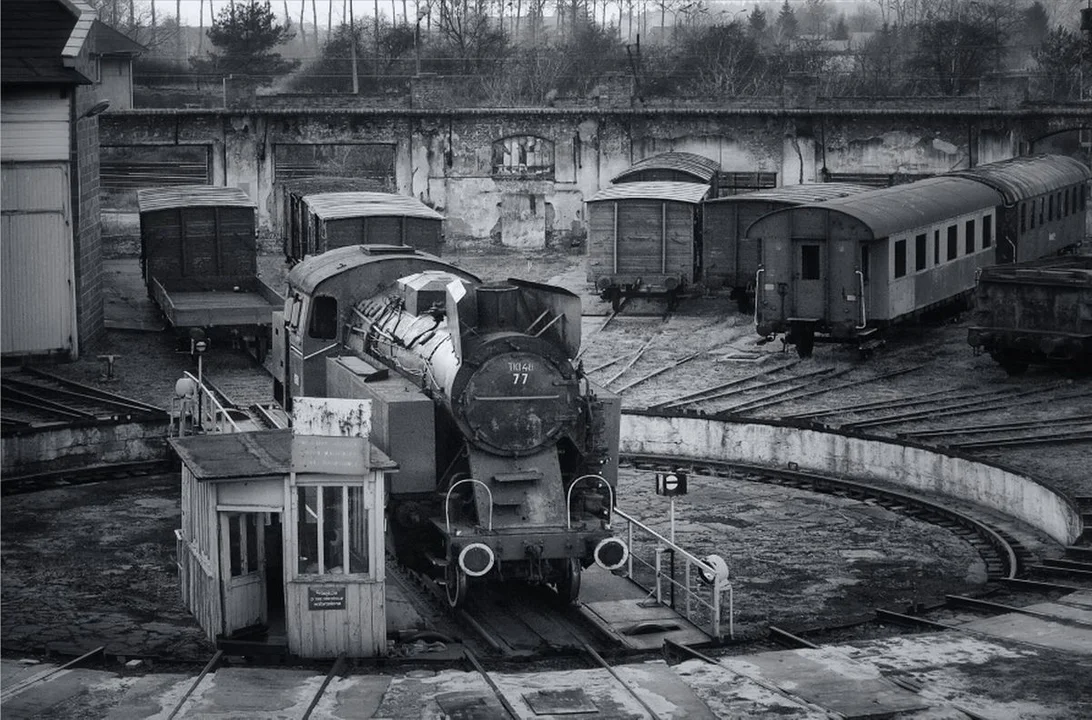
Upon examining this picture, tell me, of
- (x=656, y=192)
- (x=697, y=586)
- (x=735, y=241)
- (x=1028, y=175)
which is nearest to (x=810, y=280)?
(x=735, y=241)

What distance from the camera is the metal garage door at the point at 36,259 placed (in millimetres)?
28531

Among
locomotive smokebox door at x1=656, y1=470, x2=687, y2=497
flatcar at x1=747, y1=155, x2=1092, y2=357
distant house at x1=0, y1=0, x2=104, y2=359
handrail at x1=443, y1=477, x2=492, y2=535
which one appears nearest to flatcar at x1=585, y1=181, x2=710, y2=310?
flatcar at x1=747, y1=155, x2=1092, y2=357

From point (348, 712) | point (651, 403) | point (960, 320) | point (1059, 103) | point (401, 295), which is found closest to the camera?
point (348, 712)

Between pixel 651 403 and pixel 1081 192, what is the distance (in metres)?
17.6

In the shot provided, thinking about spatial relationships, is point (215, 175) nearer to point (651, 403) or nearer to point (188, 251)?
point (188, 251)

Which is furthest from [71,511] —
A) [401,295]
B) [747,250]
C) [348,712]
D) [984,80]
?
[984,80]

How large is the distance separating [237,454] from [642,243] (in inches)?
786

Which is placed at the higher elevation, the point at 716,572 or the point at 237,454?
the point at 237,454

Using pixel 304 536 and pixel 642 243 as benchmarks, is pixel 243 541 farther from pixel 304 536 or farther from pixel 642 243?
pixel 642 243

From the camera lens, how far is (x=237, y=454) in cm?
1544

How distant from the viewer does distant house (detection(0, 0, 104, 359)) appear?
1120 inches

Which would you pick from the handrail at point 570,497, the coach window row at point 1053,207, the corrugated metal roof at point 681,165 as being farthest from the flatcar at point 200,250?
the handrail at point 570,497

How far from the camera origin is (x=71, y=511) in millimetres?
21031

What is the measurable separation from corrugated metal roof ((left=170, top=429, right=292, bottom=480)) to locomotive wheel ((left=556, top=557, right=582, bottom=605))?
9.15 feet
